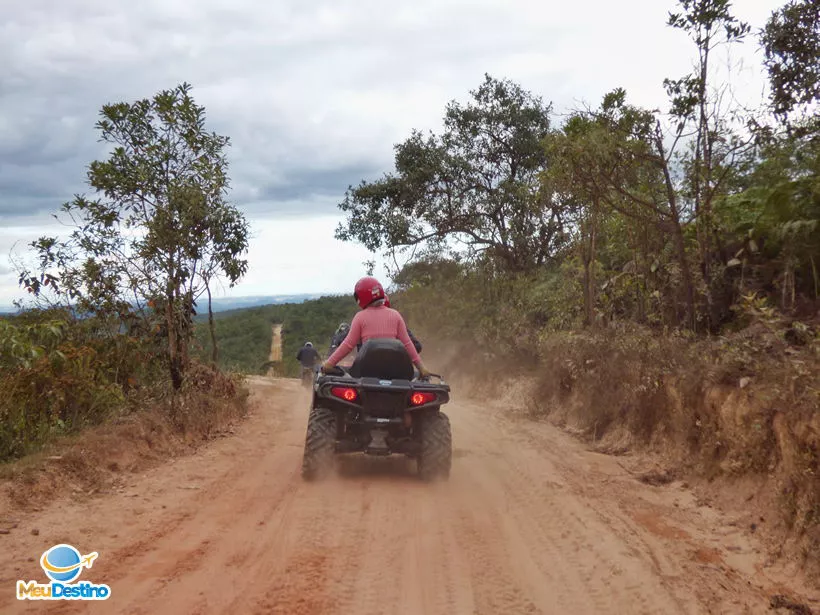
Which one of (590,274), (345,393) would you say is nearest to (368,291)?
(345,393)

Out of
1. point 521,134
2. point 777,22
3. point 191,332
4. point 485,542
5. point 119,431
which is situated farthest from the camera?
point 521,134

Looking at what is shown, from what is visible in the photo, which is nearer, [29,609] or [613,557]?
[29,609]

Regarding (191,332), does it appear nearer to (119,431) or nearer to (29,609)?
(119,431)

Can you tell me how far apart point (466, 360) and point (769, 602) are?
54.3 ft

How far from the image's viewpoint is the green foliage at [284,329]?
46613 mm

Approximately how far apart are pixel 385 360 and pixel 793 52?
6907mm

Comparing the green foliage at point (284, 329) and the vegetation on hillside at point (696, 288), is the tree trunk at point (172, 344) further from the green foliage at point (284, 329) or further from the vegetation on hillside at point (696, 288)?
the green foliage at point (284, 329)

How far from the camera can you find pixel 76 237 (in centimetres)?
1009

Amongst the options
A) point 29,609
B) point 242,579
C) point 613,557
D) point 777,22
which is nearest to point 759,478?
point 613,557

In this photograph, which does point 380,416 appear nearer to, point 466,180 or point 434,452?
point 434,452

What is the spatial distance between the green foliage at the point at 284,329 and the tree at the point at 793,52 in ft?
105

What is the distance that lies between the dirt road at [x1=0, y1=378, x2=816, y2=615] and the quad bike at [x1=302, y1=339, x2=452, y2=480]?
0.30m

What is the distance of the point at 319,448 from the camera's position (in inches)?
289

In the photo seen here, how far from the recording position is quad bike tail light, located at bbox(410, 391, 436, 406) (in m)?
7.43
